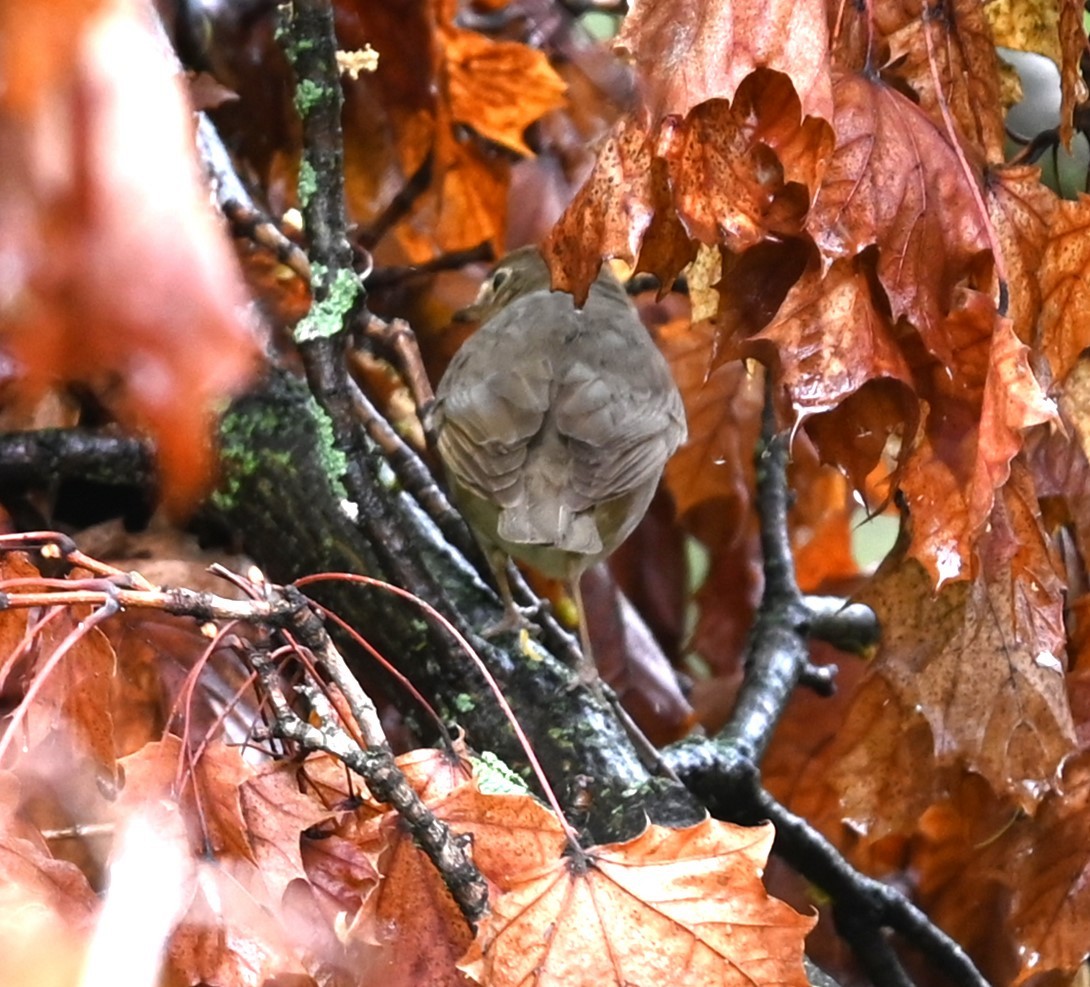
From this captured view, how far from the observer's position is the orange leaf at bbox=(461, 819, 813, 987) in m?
1.19

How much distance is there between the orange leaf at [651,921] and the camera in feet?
3.91

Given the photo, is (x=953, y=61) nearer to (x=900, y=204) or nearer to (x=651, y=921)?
(x=900, y=204)

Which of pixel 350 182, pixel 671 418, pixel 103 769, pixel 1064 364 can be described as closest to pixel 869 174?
pixel 1064 364

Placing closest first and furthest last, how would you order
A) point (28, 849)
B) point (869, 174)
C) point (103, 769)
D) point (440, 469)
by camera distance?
1. point (28, 849)
2. point (103, 769)
3. point (869, 174)
4. point (440, 469)

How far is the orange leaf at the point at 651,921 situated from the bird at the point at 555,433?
1141mm

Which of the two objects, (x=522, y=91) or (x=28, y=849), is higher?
(x=522, y=91)

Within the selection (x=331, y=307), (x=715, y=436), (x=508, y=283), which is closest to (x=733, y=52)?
(x=331, y=307)

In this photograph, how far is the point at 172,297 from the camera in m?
0.60

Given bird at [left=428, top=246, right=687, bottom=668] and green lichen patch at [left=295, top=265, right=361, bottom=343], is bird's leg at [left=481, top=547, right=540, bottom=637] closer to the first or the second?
bird at [left=428, top=246, right=687, bottom=668]

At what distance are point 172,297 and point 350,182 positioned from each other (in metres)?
2.30

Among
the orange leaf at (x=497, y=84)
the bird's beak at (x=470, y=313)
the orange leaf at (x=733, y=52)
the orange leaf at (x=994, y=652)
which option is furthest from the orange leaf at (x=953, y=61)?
the bird's beak at (x=470, y=313)

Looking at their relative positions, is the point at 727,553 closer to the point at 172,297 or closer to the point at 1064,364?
the point at 1064,364

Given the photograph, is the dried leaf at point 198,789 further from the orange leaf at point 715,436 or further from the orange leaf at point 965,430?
the orange leaf at point 715,436

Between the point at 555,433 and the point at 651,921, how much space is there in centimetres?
145
